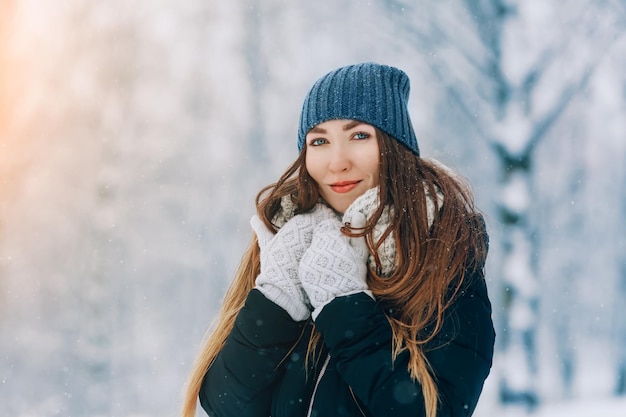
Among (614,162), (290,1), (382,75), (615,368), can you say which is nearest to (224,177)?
(290,1)

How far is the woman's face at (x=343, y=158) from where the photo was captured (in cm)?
142

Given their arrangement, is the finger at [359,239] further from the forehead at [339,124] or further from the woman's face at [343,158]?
the forehead at [339,124]

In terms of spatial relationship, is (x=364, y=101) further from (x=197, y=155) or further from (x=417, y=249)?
(x=197, y=155)

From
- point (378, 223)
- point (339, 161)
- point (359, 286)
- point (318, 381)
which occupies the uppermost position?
point (339, 161)

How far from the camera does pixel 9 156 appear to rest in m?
5.99

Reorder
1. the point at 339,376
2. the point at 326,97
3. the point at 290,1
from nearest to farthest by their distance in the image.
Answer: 1. the point at 339,376
2. the point at 326,97
3. the point at 290,1

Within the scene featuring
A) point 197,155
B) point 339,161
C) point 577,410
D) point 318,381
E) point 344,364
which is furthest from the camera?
point 197,155

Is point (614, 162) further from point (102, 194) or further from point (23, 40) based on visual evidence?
point (23, 40)

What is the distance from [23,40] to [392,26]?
3.57 metres

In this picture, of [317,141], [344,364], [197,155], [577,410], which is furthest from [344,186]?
[197,155]

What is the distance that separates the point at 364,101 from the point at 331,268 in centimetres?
42

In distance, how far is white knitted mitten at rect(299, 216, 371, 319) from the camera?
1.25 metres

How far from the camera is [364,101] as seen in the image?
4.75ft

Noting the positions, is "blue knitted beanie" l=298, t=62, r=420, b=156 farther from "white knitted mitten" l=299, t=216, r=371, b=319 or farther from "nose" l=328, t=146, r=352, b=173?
"white knitted mitten" l=299, t=216, r=371, b=319
